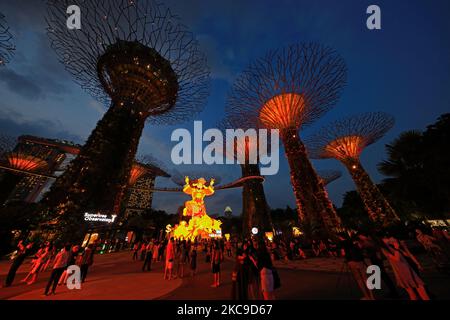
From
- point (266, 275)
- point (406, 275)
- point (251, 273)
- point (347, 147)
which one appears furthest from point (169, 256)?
point (347, 147)

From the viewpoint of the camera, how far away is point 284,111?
18.5 m

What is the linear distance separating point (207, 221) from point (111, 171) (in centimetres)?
1809

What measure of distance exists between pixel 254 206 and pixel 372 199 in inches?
655

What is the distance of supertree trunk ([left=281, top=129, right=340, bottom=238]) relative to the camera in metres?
15.0

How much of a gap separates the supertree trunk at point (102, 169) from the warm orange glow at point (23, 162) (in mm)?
18025

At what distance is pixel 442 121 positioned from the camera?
44.0 feet

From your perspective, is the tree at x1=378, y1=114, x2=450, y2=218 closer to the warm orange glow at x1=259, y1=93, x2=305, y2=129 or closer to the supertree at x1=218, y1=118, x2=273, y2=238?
the warm orange glow at x1=259, y1=93, x2=305, y2=129

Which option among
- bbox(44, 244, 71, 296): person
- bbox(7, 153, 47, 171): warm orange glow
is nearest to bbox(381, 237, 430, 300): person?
bbox(44, 244, 71, 296): person

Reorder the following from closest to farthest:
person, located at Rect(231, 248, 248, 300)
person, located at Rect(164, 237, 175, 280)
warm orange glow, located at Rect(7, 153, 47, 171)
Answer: person, located at Rect(231, 248, 248, 300), person, located at Rect(164, 237, 175, 280), warm orange glow, located at Rect(7, 153, 47, 171)

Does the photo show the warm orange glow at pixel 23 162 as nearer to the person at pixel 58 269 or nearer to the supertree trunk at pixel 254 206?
the person at pixel 58 269

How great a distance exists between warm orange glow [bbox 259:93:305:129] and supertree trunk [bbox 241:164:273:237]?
52.9 ft

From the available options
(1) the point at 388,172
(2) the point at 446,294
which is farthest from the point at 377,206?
(2) the point at 446,294

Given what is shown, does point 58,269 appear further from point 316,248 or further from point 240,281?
point 316,248

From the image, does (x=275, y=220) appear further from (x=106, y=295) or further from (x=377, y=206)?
(x=106, y=295)
